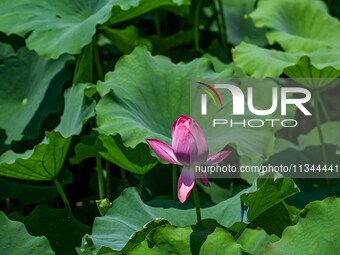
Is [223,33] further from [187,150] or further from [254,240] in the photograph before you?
[187,150]

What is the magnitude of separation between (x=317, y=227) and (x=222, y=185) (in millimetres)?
868

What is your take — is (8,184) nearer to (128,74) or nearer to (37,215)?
(37,215)

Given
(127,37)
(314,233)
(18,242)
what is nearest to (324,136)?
(127,37)

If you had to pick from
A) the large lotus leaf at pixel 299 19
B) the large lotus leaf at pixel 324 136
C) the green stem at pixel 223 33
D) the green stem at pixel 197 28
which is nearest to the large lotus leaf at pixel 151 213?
the large lotus leaf at pixel 324 136

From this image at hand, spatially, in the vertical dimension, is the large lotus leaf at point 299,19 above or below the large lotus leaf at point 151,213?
below

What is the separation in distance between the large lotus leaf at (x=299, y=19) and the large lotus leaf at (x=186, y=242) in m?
1.16

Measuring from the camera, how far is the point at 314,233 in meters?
1.68

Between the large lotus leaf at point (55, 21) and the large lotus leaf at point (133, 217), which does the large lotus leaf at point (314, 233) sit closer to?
the large lotus leaf at point (133, 217)

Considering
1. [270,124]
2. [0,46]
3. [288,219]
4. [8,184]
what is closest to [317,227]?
[288,219]

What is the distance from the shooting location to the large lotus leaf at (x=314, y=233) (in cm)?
166

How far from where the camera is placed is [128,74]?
2.24 meters

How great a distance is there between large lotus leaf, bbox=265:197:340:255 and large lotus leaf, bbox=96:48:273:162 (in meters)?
0.29

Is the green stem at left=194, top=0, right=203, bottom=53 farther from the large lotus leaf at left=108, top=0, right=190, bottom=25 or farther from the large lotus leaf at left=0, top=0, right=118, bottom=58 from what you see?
the large lotus leaf at left=0, top=0, right=118, bottom=58

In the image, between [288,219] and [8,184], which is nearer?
[288,219]
